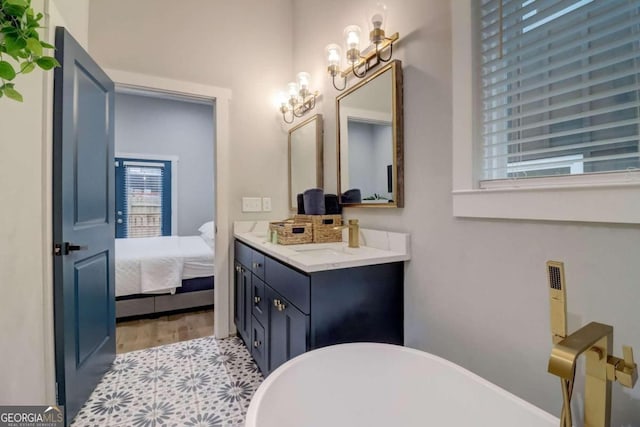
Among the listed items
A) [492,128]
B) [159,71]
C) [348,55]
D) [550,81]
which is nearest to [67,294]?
[159,71]

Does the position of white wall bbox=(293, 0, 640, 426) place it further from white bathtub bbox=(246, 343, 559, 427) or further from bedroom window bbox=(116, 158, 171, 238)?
bedroom window bbox=(116, 158, 171, 238)

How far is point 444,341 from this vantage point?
124cm

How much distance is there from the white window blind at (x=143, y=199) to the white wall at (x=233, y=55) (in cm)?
315

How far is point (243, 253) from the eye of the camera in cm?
216

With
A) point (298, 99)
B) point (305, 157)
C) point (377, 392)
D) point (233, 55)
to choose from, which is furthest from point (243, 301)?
point (233, 55)

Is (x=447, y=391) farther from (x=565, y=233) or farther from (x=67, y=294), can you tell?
(x=67, y=294)

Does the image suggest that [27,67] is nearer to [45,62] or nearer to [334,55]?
[45,62]

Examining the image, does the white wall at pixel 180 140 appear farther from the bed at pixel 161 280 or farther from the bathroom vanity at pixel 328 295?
the bathroom vanity at pixel 328 295

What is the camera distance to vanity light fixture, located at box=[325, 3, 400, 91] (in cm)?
145

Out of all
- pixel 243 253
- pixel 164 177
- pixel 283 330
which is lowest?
pixel 283 330

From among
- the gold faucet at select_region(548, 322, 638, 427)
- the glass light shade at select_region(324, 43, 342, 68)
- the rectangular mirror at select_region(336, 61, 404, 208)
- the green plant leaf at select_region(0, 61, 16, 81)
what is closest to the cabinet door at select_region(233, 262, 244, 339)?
the rectangular mirror at select_region(336, 61, 404, 208)

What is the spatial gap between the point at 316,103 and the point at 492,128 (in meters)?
1.45

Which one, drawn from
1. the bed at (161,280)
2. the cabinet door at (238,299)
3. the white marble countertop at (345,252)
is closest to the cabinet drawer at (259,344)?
the cabinet door at (238,299)

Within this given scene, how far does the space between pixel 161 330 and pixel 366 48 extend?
2.77 m
